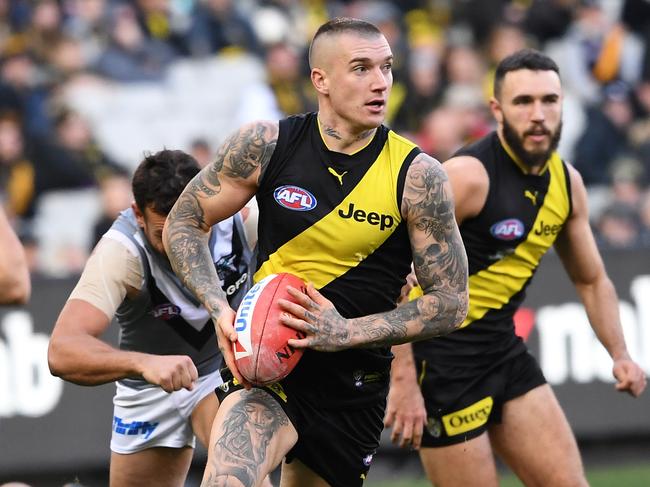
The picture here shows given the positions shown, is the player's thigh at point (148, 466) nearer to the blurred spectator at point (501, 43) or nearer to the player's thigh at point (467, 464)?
the player's thigh at point (467, 464)

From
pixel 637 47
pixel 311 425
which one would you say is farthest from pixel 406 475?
pixel 637 47

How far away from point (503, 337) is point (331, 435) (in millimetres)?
1663

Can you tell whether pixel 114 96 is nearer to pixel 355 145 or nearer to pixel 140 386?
pixel 140 386

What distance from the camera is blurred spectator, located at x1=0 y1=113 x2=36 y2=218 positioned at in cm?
1295

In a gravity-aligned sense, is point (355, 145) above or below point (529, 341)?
above

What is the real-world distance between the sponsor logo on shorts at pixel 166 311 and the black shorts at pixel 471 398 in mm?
1438

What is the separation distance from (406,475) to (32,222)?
4633 mm

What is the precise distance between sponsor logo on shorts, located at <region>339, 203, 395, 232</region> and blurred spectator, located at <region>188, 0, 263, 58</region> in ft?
28.5

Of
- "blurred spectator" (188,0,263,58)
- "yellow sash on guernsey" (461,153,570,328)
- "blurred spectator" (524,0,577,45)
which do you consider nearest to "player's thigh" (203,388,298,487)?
"yellow sash on guernsey" (461,153,570,328)

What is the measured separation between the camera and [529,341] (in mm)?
10586

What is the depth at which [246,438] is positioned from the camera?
5.45 meters

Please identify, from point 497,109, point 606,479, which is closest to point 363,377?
point 497,109

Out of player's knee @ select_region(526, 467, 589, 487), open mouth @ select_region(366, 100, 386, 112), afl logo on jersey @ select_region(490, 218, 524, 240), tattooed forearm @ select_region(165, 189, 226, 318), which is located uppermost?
open mouth @ select_region(366, 100, 386, 112)

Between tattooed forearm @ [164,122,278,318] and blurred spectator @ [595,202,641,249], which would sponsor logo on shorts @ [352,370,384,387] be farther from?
blurred spectator @ [595,202,641,249]
